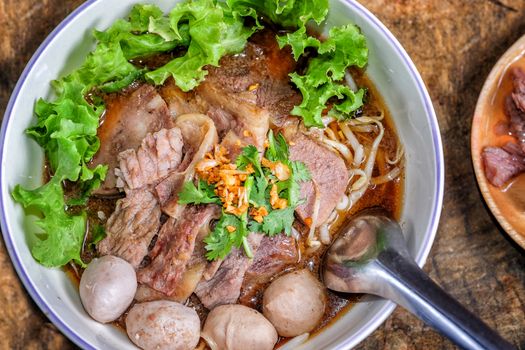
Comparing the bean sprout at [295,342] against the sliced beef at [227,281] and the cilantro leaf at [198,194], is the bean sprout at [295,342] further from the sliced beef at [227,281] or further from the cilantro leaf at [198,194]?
the cilantro leaf at [198,194]

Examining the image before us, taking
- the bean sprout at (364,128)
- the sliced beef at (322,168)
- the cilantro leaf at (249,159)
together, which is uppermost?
the cilantro leaf at (249,159)

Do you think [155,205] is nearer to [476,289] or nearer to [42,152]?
[42,152]

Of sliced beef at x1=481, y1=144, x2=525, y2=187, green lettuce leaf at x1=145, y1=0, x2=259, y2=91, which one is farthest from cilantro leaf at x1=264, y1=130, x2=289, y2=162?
sliced beef at x1=481, y1=144, x2=525, y2=187

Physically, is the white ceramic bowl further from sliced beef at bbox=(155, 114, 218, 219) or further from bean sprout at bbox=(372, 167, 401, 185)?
sliced beef at bbox=(155, 114, 218, 219)

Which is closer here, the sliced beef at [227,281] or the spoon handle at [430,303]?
the spoon handle at [430,303]

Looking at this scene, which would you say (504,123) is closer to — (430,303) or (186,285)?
(430,303)

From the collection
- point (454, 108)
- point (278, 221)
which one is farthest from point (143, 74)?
point (454, 108)

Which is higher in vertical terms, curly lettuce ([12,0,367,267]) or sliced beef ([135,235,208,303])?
curly lettuce ([12,0,367,267])

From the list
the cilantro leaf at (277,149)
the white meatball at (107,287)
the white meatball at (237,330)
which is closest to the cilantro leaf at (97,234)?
the white meatball at (107,287)
